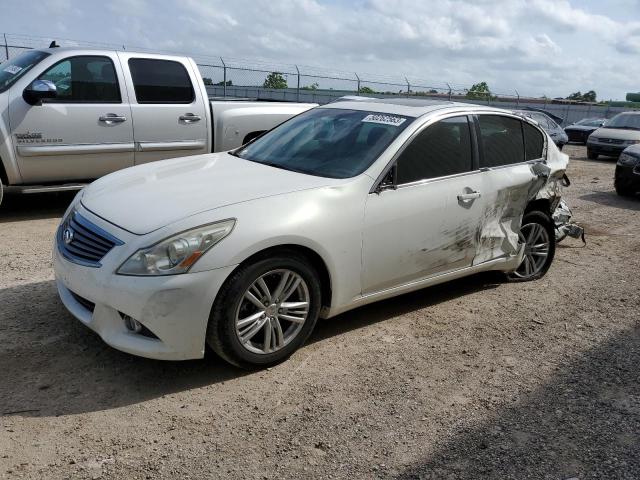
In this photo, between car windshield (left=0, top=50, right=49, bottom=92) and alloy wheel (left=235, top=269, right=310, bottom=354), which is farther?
car windshield (left=0, top=50, right=49, bottom=92)

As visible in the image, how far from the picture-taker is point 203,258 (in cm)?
329

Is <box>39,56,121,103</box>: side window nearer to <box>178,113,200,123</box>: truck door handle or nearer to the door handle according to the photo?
<box>178,113,200,123</box>: truck door handle

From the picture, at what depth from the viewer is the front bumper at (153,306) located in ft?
10.6

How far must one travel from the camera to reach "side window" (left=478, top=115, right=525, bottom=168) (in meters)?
4.96

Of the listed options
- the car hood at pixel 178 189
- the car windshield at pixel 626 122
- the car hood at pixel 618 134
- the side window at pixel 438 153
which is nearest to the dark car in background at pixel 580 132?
the car windshield at pixel 626 122

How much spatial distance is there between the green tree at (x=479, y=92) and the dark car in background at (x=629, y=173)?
64.7 feet

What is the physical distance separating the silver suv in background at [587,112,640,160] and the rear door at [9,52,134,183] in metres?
15.5

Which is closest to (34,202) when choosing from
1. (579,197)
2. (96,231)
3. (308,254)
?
(96,231)

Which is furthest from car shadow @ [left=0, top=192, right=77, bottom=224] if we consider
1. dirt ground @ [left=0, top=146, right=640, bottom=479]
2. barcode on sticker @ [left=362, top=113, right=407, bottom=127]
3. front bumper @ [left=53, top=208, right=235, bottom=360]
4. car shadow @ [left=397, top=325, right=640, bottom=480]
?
car shadow @ [left=397, top=325, right=640, bottom=480]

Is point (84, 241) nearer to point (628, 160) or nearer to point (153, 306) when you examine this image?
point (153, 306)

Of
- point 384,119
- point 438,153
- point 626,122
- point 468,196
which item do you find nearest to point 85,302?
point 384,119

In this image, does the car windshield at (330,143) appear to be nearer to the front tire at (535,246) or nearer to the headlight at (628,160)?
the front tire at (535,246)

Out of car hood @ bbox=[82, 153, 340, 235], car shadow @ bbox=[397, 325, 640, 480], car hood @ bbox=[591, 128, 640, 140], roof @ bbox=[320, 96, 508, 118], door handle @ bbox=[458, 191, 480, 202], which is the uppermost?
roof @ bbox=[320, 96, 508, 118]

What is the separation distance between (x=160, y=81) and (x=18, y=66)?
5.32 feet
